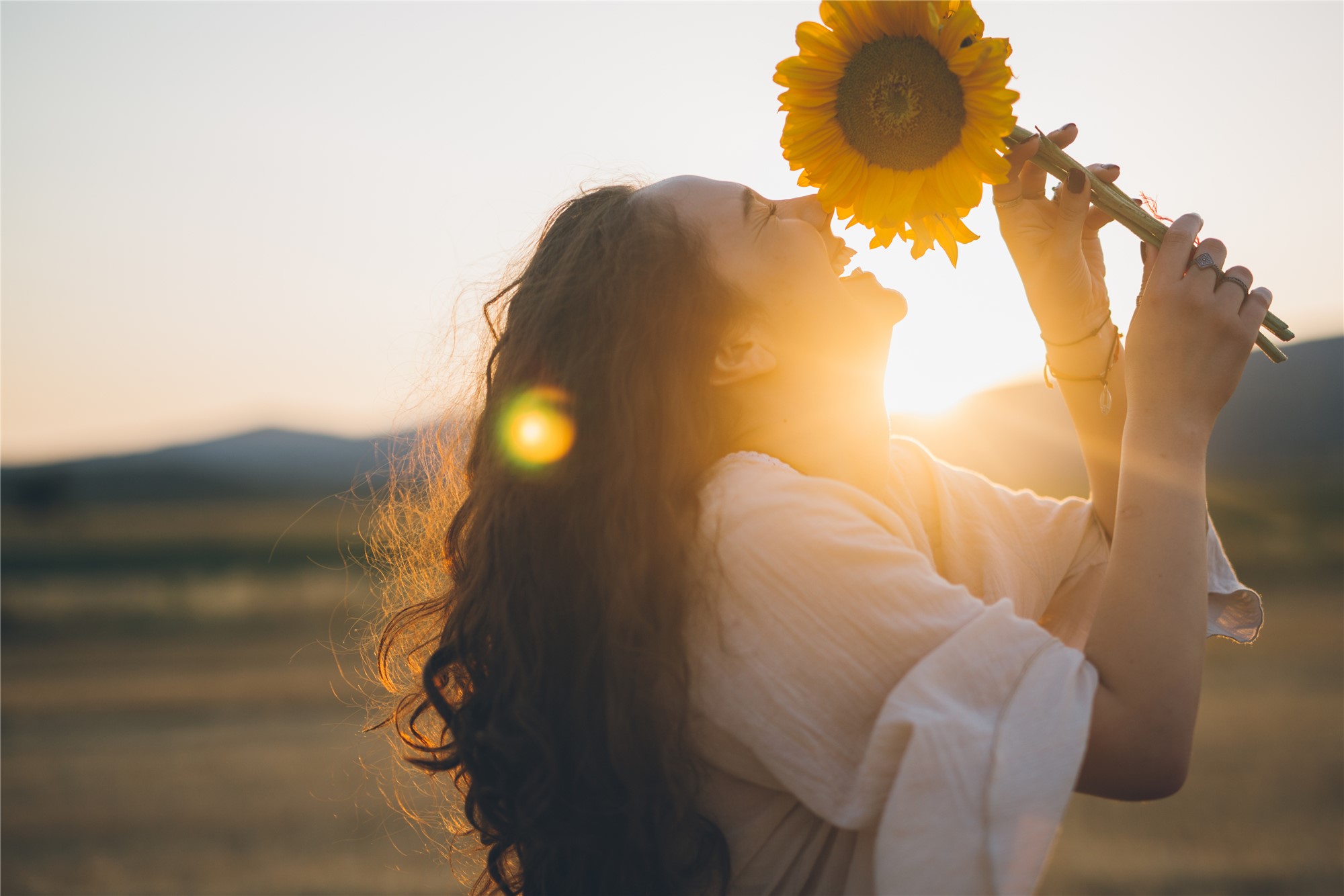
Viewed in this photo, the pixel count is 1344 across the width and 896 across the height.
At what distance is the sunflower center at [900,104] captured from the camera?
1.45m

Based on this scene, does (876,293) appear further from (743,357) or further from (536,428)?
(536,428)

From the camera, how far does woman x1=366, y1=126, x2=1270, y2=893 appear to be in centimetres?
124

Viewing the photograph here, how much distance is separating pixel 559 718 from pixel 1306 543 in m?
20.4

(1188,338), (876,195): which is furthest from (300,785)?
(1188,338)

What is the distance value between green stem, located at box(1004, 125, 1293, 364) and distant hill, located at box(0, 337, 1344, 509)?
16.8 m

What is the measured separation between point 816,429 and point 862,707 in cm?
67

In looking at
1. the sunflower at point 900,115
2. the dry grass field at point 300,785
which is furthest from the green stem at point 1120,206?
the dry grass field at point 300,785

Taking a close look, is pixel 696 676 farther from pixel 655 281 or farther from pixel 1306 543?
pixel 1306 543

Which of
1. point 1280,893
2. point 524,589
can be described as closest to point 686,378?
point 524,589

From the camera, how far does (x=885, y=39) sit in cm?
146

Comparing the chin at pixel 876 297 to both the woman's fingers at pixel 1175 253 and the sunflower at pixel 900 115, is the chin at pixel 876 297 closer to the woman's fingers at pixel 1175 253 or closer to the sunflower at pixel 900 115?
the sunflower at pixel 900 115

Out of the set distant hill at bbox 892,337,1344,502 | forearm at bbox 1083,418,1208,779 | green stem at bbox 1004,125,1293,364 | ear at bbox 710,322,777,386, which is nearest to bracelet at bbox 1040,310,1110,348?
green stem at bbox 1004,125,1293,364

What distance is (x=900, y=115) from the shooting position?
4.99ft

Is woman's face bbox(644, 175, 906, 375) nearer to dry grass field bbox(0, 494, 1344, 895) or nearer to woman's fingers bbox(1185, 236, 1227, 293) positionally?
woman's fingers bbox(1185, 236, 1227, 293)
